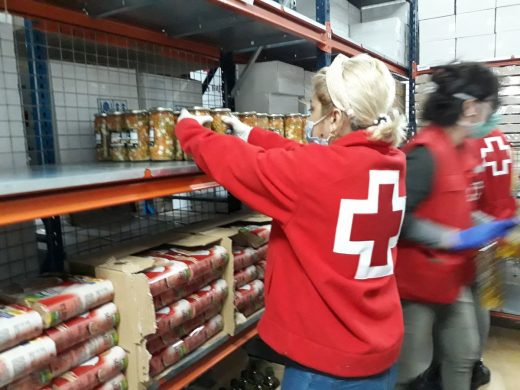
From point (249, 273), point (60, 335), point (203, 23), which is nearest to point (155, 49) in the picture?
point (203, 23)

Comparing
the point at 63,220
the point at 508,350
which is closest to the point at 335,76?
the point at 63,220

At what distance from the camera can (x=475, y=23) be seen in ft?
11.5

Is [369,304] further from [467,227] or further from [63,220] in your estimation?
[63,220]

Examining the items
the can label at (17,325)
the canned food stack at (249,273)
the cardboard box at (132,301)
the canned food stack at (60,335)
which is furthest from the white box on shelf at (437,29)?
the can label at (17,325)

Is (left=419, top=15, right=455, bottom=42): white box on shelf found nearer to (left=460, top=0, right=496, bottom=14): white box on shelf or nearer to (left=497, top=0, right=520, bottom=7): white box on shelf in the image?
(left=460, top=0, right=496, bottom=14): white box on shelf

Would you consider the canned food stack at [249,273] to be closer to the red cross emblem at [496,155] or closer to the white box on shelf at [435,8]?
the red cross emblem at [496,155]

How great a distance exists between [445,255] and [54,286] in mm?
1345

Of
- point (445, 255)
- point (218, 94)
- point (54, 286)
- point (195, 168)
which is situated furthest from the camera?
point (218, 94)

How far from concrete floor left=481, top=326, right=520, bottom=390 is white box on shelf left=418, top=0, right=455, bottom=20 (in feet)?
8.40

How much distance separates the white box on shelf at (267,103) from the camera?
244cm

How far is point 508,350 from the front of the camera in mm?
3029

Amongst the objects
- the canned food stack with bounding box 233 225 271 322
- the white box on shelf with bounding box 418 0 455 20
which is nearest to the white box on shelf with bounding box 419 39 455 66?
the white box on shelf with bounding box 418 0 455 20

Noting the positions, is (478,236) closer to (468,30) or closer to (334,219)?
(334,219)

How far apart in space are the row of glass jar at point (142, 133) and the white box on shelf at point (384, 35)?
2.28 m
